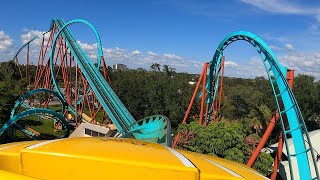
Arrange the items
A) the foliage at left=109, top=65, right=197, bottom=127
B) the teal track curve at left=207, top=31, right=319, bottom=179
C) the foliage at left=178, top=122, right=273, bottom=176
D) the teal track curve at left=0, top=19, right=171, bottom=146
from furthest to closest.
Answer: the foliage at left=109, top=65, right=197, bottom=127 → the foliage at left=178, top=122, right=273, bottom=176 → the teal track curve at left=0, top=19, right=171, bottom=146 → the teal track curve at left=207, top=31, right=319, bottom=179

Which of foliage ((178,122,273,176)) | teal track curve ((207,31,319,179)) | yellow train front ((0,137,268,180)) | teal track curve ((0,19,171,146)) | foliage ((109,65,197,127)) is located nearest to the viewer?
yellow train front ((0,137,268,180))

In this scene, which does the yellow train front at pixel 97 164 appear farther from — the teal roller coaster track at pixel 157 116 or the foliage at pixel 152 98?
the foliage at pixel 152 98

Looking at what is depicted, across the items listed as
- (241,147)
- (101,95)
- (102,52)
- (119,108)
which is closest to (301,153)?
(241,147)

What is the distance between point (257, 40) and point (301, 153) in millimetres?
4626

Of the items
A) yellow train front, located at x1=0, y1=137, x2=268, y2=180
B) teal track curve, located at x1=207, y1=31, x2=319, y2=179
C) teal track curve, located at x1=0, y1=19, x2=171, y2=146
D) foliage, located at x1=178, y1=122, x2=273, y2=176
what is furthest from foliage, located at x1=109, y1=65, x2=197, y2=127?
yellow train front, located at x1=0, y1=137, x2=268, y2=180

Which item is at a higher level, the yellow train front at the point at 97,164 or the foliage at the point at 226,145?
the yellow train front at the point at 97,164

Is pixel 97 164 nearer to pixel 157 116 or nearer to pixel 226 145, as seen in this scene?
pixel 157 116

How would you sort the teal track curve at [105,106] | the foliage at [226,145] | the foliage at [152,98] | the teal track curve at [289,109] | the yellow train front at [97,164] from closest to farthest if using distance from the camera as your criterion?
the yellow train front at [97,164] → the teal track curve at [289,109] → the teal track curve at [105,106] → the foliage at [226,145] → the foliage at [152,98]

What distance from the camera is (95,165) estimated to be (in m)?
2.78

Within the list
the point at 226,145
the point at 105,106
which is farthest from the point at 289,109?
the point at 105,106

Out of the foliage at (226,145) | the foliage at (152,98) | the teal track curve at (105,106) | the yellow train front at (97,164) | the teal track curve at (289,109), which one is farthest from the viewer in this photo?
the foliage at (152,98)

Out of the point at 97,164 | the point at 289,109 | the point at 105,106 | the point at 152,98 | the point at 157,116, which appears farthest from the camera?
the point at 152,98

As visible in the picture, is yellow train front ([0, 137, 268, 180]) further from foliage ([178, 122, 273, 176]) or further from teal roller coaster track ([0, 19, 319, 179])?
foliage ([178, 122, 273, 176])

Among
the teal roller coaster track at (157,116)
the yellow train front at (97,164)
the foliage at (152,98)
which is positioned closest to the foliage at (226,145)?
the teal roller coaster track at (157,116)
